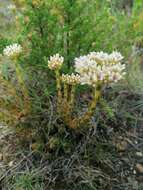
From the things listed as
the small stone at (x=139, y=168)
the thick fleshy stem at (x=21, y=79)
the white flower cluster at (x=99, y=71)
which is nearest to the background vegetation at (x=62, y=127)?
the small stone at (x=139, y=168)

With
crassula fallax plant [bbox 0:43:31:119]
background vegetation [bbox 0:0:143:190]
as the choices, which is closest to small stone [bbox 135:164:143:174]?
background vegetation [bbox 0:0:143:190]

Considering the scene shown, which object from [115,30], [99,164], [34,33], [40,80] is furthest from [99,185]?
[115,30]

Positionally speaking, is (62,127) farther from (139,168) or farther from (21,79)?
(139,168)

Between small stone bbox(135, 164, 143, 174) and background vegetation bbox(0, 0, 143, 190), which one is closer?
background vegetation bbox(0, 0, 143, 190)

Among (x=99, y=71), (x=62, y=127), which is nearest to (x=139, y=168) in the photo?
(x=62, y=127)

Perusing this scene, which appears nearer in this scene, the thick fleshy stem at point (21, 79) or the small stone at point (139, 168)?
the thick fleshy stem at point (21, 79)

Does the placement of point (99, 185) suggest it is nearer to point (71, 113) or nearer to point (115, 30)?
point (71, 113)

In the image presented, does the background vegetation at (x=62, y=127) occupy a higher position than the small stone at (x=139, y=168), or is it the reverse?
the background vegetation at (x=62, y=127)

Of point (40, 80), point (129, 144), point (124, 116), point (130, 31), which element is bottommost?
point (129, 144)

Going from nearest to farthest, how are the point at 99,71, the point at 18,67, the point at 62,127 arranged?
the point at 99,71, the point at 18,67, the point at 62,127

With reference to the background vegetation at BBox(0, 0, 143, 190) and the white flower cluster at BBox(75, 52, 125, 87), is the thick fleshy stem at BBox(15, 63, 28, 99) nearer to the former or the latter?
the background vegetation at BBox(0, 0, 143, 190)

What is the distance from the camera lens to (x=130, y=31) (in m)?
2.78

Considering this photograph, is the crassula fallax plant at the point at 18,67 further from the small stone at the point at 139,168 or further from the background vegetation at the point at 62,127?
the small stone at the point at 139,168

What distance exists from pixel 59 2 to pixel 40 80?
0.52 m
